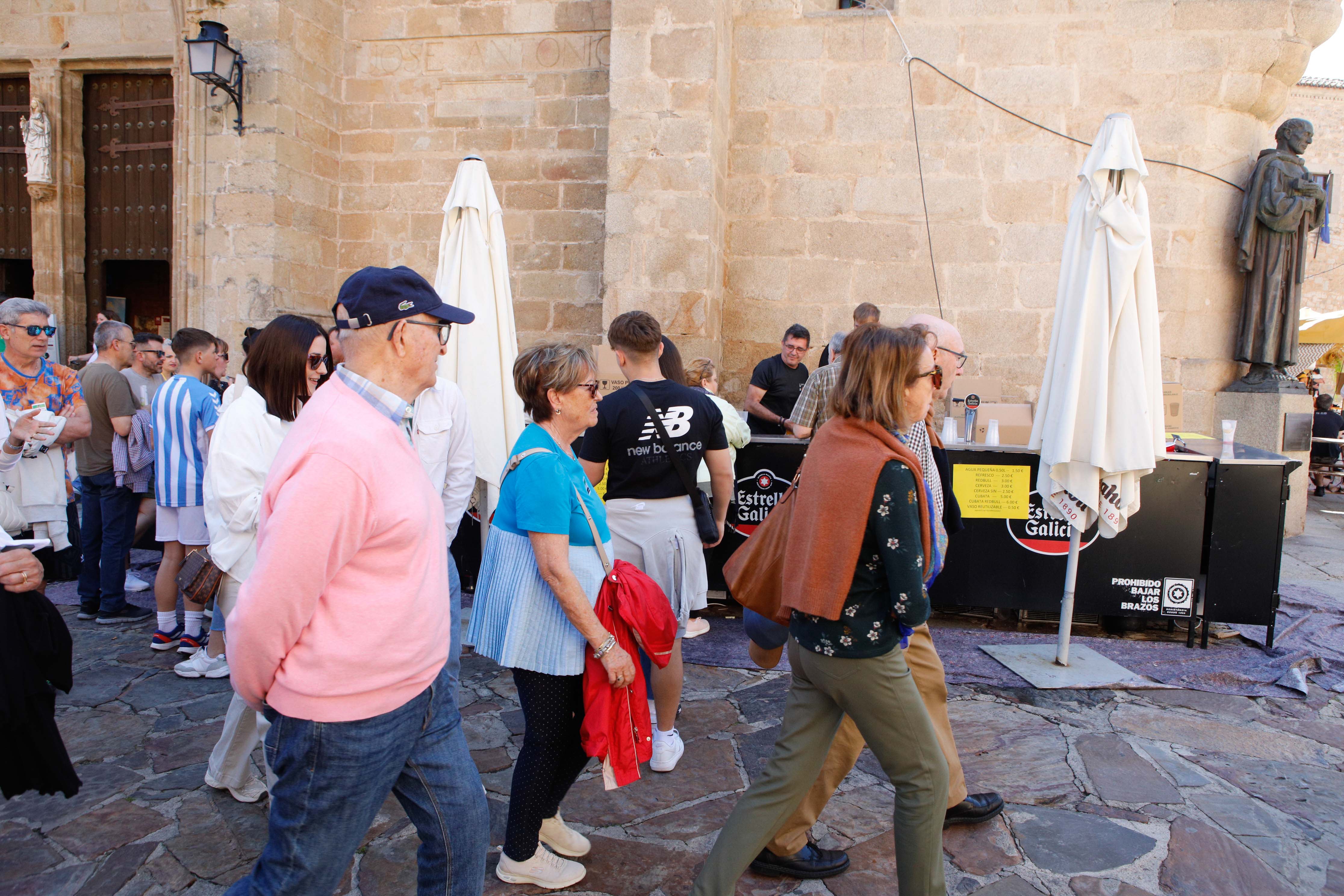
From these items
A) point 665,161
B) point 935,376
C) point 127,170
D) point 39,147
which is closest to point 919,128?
point 665,161

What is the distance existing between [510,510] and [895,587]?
1.20 meters

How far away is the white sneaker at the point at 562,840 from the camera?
114 inches

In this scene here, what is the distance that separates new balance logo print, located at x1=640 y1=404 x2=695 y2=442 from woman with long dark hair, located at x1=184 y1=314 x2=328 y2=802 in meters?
1.32

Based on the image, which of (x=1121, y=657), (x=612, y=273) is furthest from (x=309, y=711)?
(x=612, y=273)

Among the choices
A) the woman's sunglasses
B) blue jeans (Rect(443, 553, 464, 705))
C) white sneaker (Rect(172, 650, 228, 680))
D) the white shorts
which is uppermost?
the woman's sunglasses

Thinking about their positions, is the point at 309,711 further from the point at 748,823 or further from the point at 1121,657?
the point at 1121,657

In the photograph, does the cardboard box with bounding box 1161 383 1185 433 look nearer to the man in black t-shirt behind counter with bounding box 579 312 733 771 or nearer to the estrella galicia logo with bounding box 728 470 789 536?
the estrella galicia logo with bounding box 728 470 789 536

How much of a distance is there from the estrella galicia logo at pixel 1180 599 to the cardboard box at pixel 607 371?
4.08 meters

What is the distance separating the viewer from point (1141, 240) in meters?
4.49

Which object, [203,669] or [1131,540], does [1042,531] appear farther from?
[203,669]

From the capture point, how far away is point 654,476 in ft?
12.0

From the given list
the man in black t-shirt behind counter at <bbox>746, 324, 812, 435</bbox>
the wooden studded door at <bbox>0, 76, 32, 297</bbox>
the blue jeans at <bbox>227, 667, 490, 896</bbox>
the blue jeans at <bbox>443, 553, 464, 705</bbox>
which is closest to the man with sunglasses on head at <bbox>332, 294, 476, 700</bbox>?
the blue jeans at <bbox>443, 553, 464, 705</bbox>

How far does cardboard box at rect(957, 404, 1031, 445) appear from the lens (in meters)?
5.94

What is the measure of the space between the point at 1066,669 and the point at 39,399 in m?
5.99
